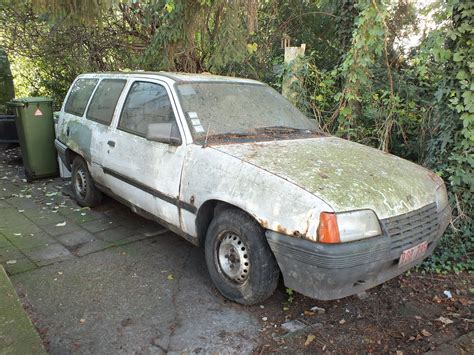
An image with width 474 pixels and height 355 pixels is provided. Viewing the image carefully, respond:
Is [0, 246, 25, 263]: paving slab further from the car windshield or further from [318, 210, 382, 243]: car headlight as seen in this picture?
[318, 210, 382, 243]: car headlight

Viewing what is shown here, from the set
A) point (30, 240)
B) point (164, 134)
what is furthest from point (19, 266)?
point (164, 134)

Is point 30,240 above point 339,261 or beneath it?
beneath

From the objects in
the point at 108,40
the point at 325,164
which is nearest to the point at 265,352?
the point at 325,164

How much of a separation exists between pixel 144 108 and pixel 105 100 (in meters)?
0.94

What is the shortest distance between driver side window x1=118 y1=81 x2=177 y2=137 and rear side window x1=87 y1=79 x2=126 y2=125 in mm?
282

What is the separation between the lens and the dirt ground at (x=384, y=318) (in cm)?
282

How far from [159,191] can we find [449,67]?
3175 millimetres

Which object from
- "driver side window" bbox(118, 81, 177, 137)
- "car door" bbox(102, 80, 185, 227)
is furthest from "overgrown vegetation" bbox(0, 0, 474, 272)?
"car door" bbox(102, 80, 185, 227)

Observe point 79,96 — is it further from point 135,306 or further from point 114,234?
point 135,306

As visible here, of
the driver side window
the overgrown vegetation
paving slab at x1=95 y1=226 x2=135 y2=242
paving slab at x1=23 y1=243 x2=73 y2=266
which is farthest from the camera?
paving slab at x1=95 y1=226 x2=135 y2=242

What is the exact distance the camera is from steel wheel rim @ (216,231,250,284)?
10.1ft

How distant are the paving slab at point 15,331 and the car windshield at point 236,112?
6.08 ft

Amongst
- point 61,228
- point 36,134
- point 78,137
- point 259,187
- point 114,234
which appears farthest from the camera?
point 36,134

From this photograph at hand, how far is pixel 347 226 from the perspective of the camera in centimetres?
258
